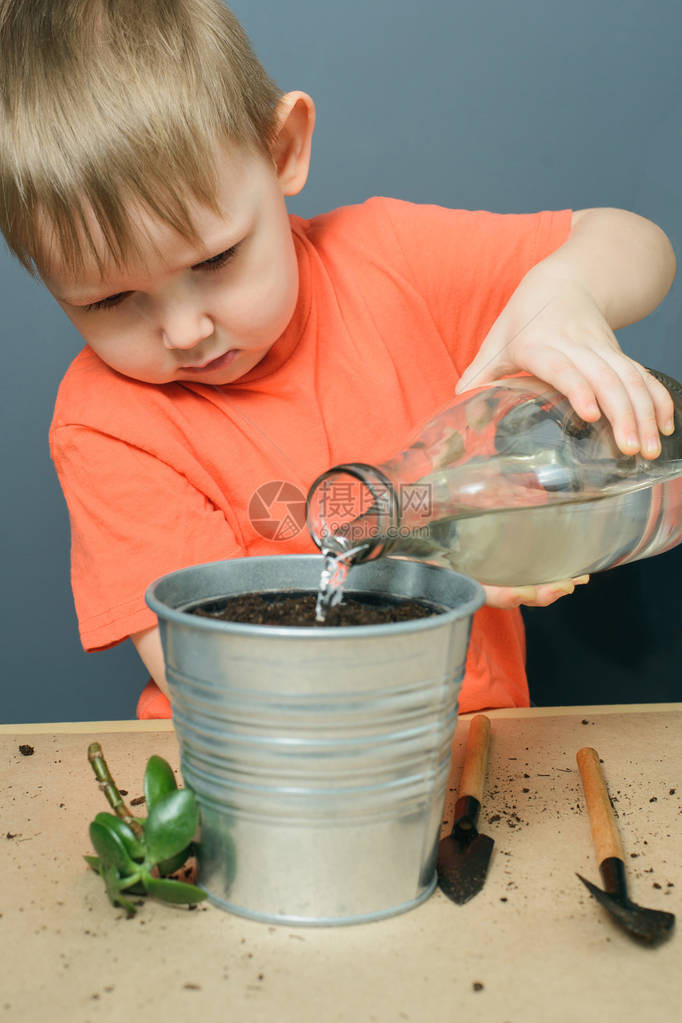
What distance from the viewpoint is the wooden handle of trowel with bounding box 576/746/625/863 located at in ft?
1.71

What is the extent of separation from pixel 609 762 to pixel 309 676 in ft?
1.09

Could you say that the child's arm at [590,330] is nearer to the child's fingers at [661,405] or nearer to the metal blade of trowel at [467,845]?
the child's fingers at [661,405]

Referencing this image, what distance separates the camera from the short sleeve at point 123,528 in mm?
805

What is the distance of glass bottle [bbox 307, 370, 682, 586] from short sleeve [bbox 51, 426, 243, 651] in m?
0.16

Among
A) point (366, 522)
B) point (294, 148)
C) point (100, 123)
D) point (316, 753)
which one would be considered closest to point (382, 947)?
point (316, 753)

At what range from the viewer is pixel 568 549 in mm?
730

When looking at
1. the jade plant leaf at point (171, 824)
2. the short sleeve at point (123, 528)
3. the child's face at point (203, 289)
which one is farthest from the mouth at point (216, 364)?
the jade plant leaf at point (171, 824)

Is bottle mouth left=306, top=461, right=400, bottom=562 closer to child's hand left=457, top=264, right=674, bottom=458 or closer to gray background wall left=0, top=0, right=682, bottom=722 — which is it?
child's hand left=457, top=264, right=674, bottom=458

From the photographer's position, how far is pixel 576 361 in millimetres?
656

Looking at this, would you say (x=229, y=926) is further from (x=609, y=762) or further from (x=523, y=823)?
(x=609, y=762)

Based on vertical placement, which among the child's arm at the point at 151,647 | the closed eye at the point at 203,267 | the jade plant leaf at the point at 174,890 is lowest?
the child's arm at the point at 151,647

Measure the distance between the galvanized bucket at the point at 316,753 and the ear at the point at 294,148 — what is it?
0.49m

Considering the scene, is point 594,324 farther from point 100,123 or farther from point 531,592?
point 100,123

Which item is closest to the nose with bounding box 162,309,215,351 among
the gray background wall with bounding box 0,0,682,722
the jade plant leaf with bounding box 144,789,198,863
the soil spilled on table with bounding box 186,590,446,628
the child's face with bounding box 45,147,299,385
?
the child's face with bounding box 45,147,299,385
